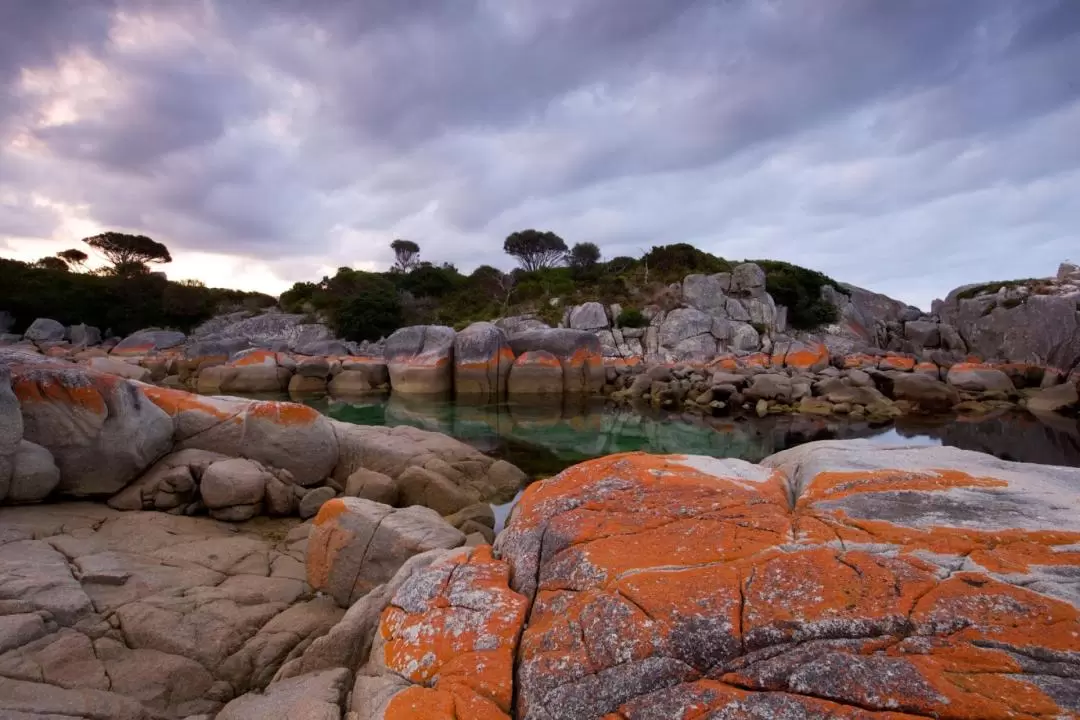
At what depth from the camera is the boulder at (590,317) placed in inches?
1556

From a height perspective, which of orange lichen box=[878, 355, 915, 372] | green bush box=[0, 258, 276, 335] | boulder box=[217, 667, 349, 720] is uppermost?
green bush box=[0, 258, 276, 335]

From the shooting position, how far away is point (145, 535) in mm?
6168

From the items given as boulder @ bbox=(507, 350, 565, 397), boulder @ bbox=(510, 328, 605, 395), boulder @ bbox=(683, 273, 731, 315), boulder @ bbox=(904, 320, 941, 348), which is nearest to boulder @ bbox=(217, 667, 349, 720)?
boulder @ bbox=(507, 350, 565, 397)

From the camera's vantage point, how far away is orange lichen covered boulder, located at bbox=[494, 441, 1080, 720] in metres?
2.34

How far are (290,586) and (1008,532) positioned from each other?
5.74m

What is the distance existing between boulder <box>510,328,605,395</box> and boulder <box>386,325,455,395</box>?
334cm

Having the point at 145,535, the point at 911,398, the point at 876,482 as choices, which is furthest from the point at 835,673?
the point at 911,398

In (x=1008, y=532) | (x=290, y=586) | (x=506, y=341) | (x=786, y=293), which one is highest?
(x=786, y=293)

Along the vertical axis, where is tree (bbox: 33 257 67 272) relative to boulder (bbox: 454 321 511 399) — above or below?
above

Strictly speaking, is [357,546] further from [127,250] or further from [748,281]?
[127,250]

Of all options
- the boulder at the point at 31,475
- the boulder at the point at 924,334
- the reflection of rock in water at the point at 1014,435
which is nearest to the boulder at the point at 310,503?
the boulder at the point at 31,475

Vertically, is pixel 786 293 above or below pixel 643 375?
above

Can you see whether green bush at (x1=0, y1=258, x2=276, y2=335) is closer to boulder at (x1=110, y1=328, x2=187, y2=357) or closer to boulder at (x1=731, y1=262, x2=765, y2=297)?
boulder at (x1=110, y1=328, x2=187, y2=357)

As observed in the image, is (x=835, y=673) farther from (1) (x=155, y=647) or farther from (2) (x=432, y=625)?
(1) (x=155, y=647)
